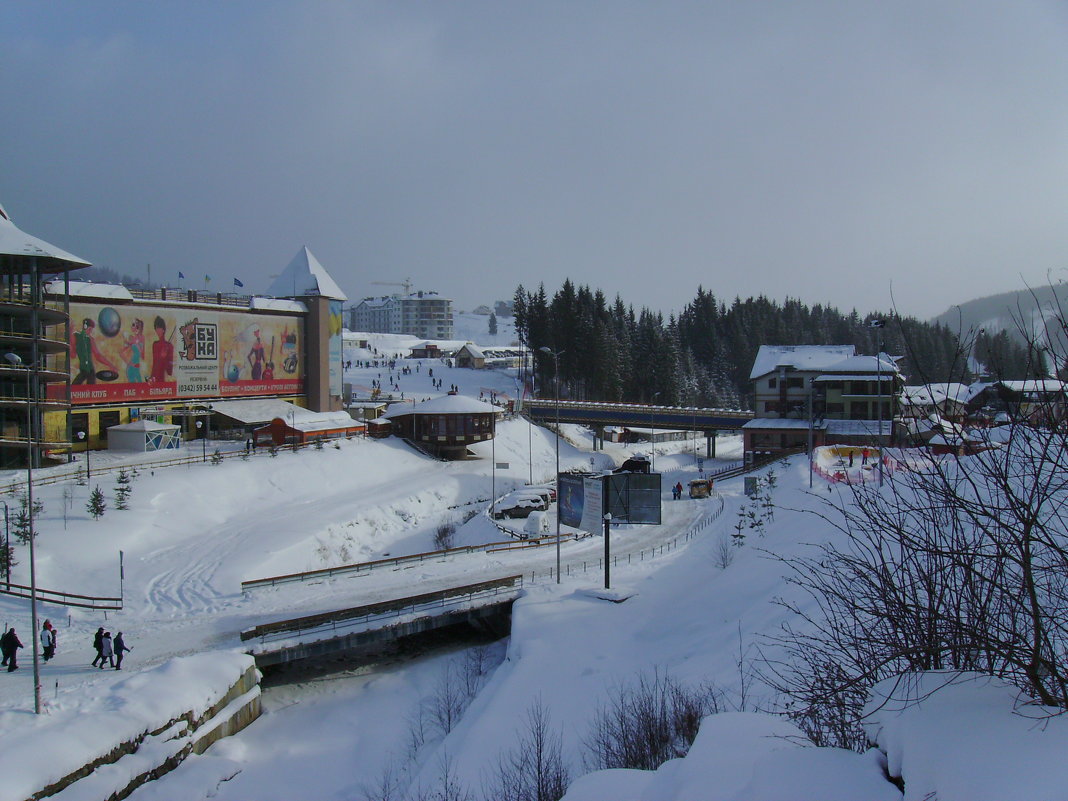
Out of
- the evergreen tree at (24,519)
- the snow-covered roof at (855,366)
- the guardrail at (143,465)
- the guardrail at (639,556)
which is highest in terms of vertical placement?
the snow-covered roof at (855,366)

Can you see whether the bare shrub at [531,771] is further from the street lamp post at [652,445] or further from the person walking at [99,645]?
the street lamp post at [652,445]

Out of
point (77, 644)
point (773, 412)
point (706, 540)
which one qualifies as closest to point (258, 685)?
point (77, 644)

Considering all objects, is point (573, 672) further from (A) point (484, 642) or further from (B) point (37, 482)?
(B) point (37, 482)

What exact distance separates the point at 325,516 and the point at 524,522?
1109 centimetres

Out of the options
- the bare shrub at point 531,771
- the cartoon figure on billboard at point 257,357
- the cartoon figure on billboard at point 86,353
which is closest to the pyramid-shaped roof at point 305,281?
the cartoon figure on billboard at point 257,357

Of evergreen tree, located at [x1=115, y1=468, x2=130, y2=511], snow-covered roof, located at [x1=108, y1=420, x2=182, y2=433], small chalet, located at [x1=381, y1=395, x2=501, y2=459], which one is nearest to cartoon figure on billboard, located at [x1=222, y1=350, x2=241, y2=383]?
snow-covered roof, located at [x1=108, y1=420, x2=182, y2=433]

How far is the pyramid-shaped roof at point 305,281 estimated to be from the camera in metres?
57.6

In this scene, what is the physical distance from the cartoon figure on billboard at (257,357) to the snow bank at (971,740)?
52817 mm

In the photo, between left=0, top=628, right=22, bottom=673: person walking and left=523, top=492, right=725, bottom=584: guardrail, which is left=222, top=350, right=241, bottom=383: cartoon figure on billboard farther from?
left=0, top=628, right=22, bottom=673: person walking

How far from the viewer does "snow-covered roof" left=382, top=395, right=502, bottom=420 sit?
55812 millimetres

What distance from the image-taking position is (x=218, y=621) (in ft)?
76.6

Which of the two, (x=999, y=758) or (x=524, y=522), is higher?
(x=999, y=758)

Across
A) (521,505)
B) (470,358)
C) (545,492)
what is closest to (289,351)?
(545,492)

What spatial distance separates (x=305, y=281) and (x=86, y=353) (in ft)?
60.8
